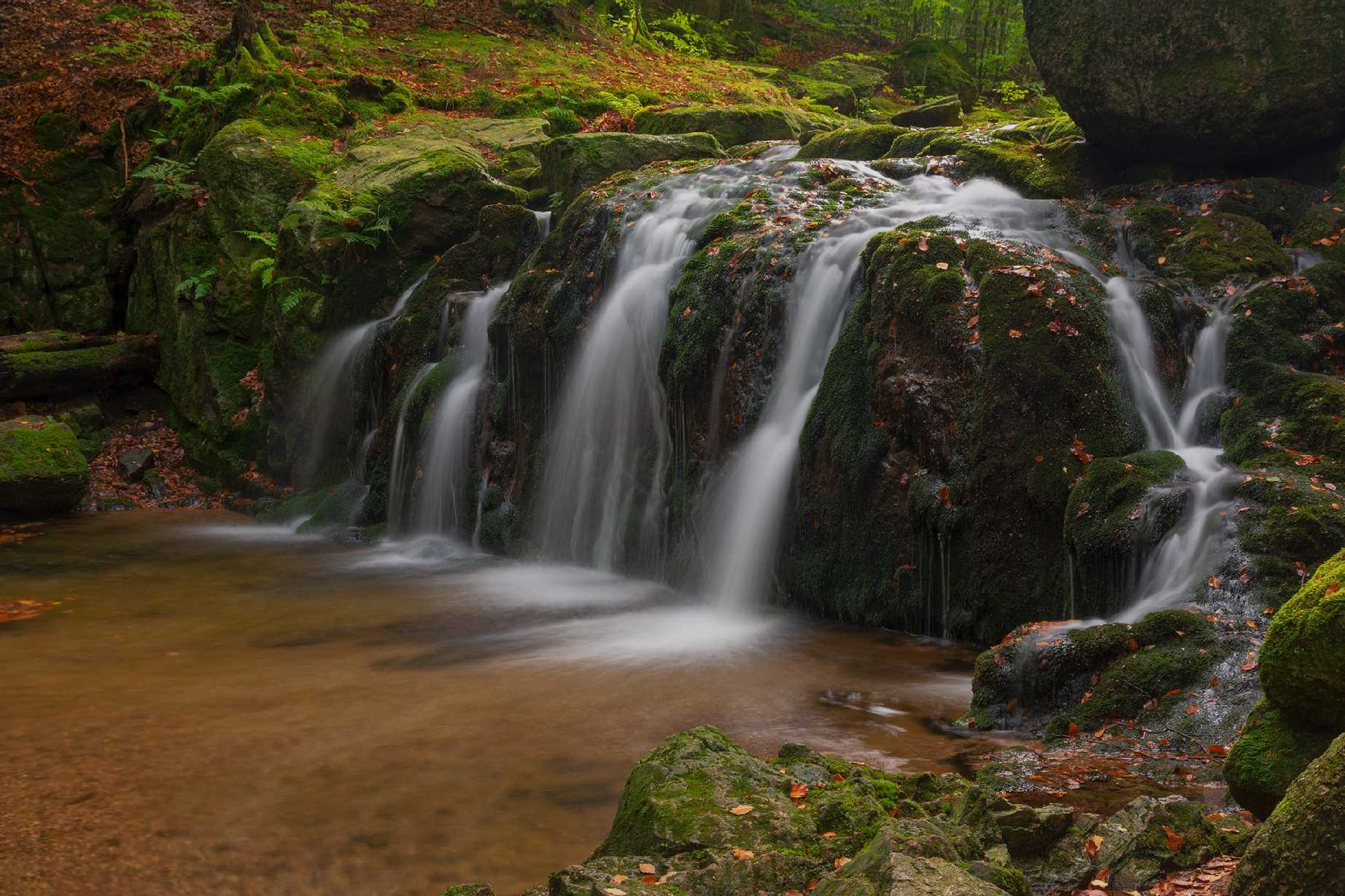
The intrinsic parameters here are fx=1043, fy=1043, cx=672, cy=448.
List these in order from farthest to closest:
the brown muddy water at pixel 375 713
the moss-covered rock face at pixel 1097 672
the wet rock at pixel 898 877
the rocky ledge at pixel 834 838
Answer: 1. the moss-covered rock face at pixel 1097 672
2. the brown muddy water at pixel 375 713
3. the rocky ledge at pixel 834 838
4. the wet rock at pixel 898 877

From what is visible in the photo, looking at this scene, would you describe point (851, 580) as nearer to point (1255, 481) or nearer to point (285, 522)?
point (1255, 481)

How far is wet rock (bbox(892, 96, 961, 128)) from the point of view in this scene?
14516 millimetres

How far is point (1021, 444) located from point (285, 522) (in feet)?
29.5

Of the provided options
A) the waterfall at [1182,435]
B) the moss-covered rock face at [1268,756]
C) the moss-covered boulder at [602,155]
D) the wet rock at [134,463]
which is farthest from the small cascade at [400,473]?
the moss-covered rock face at [1268,756]

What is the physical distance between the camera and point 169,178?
48.6ft

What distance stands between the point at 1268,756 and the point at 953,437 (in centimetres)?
389

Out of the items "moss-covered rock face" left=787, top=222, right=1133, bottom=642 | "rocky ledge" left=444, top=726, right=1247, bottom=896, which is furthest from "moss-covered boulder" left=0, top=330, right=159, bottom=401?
"rocky ledge" left=444, top=726, right=1247, bottom=896

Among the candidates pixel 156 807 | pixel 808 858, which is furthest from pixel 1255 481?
pixel 156 807

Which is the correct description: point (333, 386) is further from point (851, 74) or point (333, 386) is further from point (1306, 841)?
point (851, 74)

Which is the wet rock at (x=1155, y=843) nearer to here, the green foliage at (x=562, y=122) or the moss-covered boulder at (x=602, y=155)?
the moss-covered boulder at (x=602, y=155)

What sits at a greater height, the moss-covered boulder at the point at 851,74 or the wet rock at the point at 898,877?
the moss-covered boulder at the point at 851,74

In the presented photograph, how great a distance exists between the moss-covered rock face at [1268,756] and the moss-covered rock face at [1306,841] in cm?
88

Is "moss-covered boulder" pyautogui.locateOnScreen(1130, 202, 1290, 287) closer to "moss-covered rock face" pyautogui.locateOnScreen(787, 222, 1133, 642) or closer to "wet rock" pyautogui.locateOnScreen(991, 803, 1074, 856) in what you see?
"moss-covered rock face" pyautogui.locateOnScreen(787, 222, 1133, 642)

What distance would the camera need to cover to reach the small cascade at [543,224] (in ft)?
42.4
